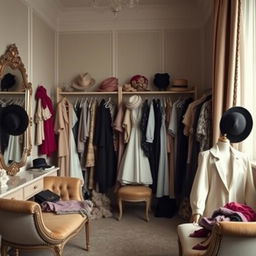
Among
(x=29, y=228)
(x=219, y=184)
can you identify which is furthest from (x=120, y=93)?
(x=29, y=228)

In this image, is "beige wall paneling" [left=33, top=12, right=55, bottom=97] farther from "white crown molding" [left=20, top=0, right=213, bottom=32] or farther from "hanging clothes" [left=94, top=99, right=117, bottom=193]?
"hanging clothes" [left=94, top=99, right=117, bottom=193]

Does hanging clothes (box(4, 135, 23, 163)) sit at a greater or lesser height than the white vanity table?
greater

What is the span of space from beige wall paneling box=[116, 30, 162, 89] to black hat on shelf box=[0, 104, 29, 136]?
1.96 meters

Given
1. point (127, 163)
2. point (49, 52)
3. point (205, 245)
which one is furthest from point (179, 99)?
point (205, 245)

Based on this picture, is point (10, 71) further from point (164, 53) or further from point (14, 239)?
point (164, 53)

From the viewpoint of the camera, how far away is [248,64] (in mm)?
3172

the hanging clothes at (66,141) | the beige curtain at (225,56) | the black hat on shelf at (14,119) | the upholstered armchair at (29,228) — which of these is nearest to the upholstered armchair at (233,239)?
the upholstered armchair at (29,228)

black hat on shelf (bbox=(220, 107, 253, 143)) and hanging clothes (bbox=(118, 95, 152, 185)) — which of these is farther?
hanging clothes (bbox=(118, 95, 152, 185))

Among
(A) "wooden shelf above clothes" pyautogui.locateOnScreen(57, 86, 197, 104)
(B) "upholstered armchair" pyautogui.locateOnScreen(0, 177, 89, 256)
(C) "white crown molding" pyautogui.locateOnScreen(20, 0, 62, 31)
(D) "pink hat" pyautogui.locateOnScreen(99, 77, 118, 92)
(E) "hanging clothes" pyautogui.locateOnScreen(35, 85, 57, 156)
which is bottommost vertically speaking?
(B) "upholstered armchair" pyautogui.locateOnScreen(0, 177, 89, 256)

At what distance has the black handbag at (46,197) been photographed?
3263 millimetres

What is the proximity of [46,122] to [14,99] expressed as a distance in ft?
2.73

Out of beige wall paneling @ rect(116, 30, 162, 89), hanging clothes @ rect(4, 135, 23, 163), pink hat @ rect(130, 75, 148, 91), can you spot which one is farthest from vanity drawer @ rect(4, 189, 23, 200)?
beige wall paneling @ rect(116, 30, 162, 89)

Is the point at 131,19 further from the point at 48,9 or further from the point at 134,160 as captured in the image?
the point at 134,160

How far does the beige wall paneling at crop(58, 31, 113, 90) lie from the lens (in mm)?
5059
